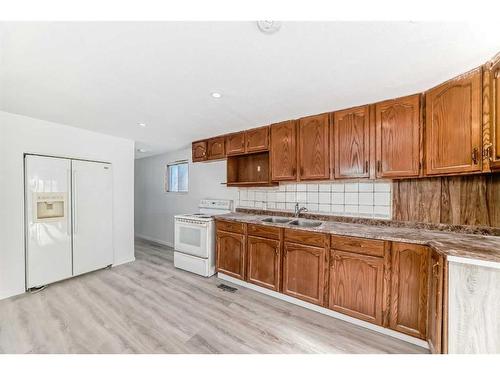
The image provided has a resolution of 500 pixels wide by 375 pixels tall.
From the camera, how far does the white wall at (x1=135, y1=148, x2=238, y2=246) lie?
148 inches

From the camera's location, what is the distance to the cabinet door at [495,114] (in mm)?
1317

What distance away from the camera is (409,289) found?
1.66 meters

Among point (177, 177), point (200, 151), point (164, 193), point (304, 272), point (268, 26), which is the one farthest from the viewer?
point (164, 193)

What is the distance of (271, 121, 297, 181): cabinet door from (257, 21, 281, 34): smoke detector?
1.49 metres

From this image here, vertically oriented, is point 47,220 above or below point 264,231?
above

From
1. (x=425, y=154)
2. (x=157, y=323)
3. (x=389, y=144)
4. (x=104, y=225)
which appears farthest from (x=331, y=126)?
(x=104, y=225)

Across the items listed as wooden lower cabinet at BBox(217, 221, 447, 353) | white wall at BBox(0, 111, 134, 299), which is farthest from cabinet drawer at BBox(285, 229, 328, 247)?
white wall at BBox(0, 111, 134, 299)

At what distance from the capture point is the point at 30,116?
248 cm

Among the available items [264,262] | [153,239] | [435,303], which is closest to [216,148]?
[264,262]

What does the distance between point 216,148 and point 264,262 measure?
6.15 ft

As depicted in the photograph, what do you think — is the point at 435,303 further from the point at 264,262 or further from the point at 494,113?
the point at 264,262

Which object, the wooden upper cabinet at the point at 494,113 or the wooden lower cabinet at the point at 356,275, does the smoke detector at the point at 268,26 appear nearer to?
the wooden upper cabinet at the point at 494,113

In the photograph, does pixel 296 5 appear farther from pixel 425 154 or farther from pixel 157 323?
pixel 157 323
